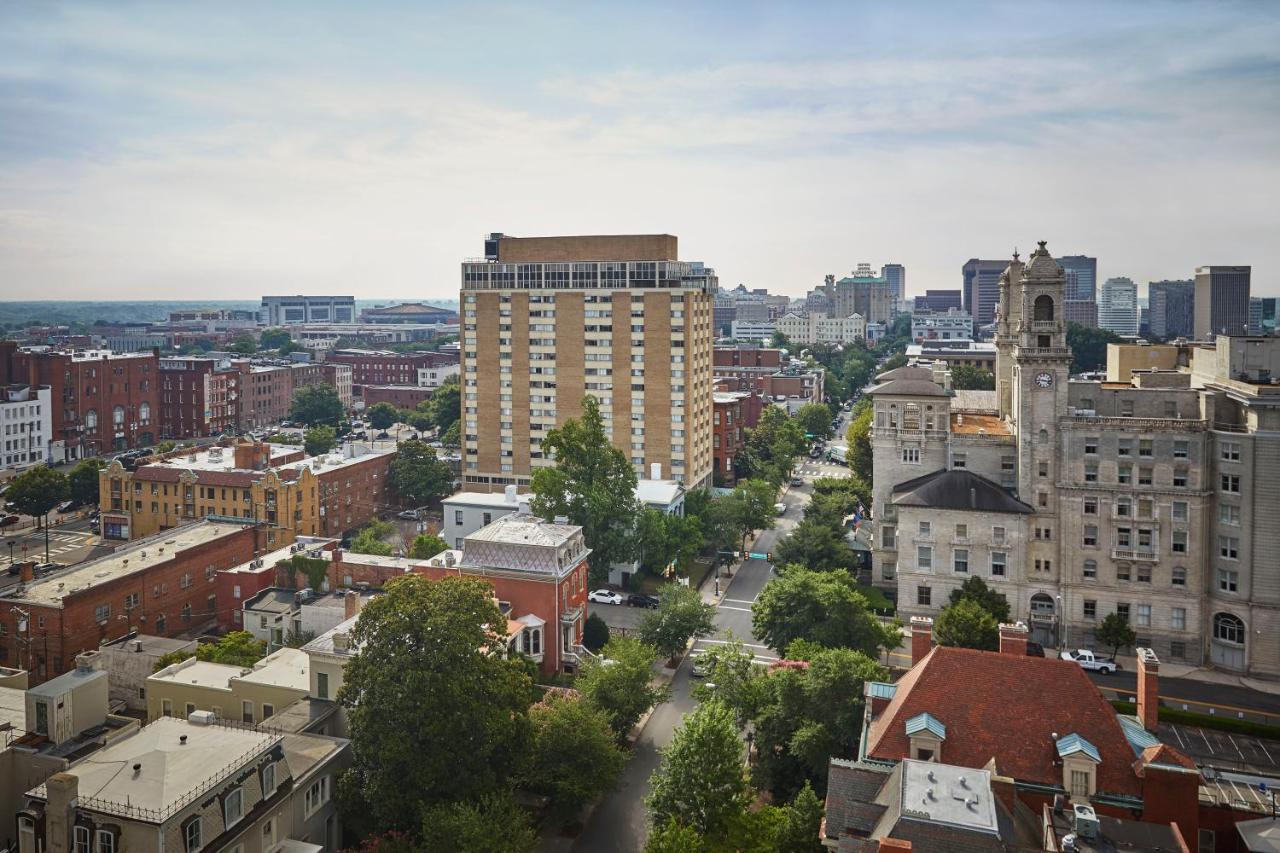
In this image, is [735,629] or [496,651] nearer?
[496,651]

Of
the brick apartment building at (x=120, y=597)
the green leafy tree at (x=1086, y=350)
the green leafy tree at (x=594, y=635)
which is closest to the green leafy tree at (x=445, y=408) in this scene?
the brick apartment building at (x=120, y=597)

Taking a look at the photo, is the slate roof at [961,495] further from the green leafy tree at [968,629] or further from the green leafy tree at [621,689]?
the green leafy tree at [621,689]

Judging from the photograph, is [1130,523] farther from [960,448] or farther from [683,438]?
[683,438]

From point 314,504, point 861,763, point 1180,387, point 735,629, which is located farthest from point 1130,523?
point 314,504

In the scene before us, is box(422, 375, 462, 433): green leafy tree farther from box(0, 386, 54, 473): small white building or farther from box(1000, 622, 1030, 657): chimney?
box(1000, 622, 1030, 657): chimney

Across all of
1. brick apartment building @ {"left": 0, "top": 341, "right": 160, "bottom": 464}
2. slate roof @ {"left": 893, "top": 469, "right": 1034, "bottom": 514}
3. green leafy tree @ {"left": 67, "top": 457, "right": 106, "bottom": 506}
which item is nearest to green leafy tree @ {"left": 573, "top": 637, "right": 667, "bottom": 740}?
slate roof @ {"left": 893, "top": 469, "right": 1034, "bottom": 514}

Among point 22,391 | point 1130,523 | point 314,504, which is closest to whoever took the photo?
point 1130,523

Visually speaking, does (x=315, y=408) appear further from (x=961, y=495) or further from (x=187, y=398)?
(x=961, y=495)
